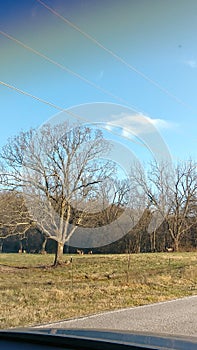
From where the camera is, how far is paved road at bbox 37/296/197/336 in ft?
21.8

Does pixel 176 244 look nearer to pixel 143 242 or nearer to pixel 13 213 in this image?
pixel 143 242

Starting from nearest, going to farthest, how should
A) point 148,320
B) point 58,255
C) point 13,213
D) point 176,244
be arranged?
point 148,320 → point 13,213 → point 58,255 → point 176,244

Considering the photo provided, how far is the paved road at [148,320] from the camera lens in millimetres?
6641

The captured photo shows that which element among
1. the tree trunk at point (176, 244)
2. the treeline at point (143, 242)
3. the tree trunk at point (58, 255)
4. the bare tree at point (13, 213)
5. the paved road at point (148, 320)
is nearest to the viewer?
the paved road at point (148, 320)

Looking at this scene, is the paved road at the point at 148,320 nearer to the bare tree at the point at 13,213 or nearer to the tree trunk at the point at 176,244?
the bare tree at the point at 13,213

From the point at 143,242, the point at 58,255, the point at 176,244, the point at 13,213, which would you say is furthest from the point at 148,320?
the point at 143,242

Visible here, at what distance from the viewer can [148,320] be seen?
7434 mm

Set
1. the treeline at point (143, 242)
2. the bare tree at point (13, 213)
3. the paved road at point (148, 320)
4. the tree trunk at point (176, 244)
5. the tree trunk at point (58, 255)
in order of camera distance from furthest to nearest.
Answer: the tree trunk at point (176, 244), the treeline at point (143, 242), the tree trunk at point (58, 255), the bare tree at point (13, 213), the paved road at point (148, 320)

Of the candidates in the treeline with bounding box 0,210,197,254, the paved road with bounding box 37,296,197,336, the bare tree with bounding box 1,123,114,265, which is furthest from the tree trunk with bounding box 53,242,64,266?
the paved road with bounding box 37,296,197,336

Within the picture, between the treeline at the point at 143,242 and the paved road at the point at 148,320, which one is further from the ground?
the treeline at the point at 143,242

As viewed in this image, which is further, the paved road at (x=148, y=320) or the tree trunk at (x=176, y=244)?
the tree trunk at (x=176, y=244)

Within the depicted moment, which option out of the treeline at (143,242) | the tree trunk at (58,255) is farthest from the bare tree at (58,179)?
the treeline at (143,242)

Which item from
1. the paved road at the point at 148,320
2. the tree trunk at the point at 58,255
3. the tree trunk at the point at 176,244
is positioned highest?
the tree trunk at the point at 176,244

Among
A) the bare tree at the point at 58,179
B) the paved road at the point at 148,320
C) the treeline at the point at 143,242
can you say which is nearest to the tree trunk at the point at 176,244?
the treeline at the point at 143,242
